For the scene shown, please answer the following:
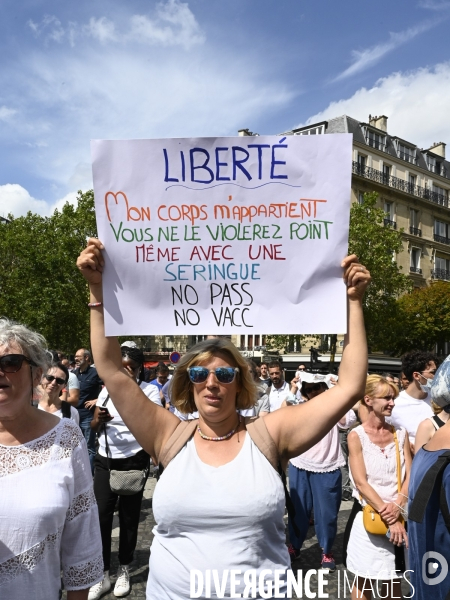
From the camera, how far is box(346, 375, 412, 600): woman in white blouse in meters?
3.60

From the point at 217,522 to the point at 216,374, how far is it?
1.84 feet

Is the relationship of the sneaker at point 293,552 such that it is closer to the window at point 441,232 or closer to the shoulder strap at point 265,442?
the shoulder strap at point 265,442

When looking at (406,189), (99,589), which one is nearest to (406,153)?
(406,189)

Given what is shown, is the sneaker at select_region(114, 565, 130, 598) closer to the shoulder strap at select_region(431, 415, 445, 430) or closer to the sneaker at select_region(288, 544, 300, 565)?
the sneaker at select_region(288, 544, 300, 565)

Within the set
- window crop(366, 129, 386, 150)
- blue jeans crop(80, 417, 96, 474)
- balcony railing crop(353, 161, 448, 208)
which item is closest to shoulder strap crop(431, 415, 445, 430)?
blue jeans crop(80, 417, 96, 474)

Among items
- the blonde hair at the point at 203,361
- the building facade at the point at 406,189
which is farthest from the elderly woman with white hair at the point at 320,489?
the building facade at the point at 406,189

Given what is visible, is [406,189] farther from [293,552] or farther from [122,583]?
[122,583]

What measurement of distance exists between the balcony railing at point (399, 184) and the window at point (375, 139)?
2910 mm

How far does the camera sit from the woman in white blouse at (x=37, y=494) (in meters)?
2.00

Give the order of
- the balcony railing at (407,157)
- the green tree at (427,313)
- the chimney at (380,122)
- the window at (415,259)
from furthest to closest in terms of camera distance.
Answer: the balcony railing at (407,157) < the chimney at (380,122) < the window at (415,259) < the green tree at (427,313)

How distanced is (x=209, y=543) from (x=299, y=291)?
1.07 meters

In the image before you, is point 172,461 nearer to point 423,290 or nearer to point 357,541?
point 357,541

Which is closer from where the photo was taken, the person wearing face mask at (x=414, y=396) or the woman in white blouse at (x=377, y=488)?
the woman in white blouse at (x=377, y=488)

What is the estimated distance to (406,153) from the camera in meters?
46.5
